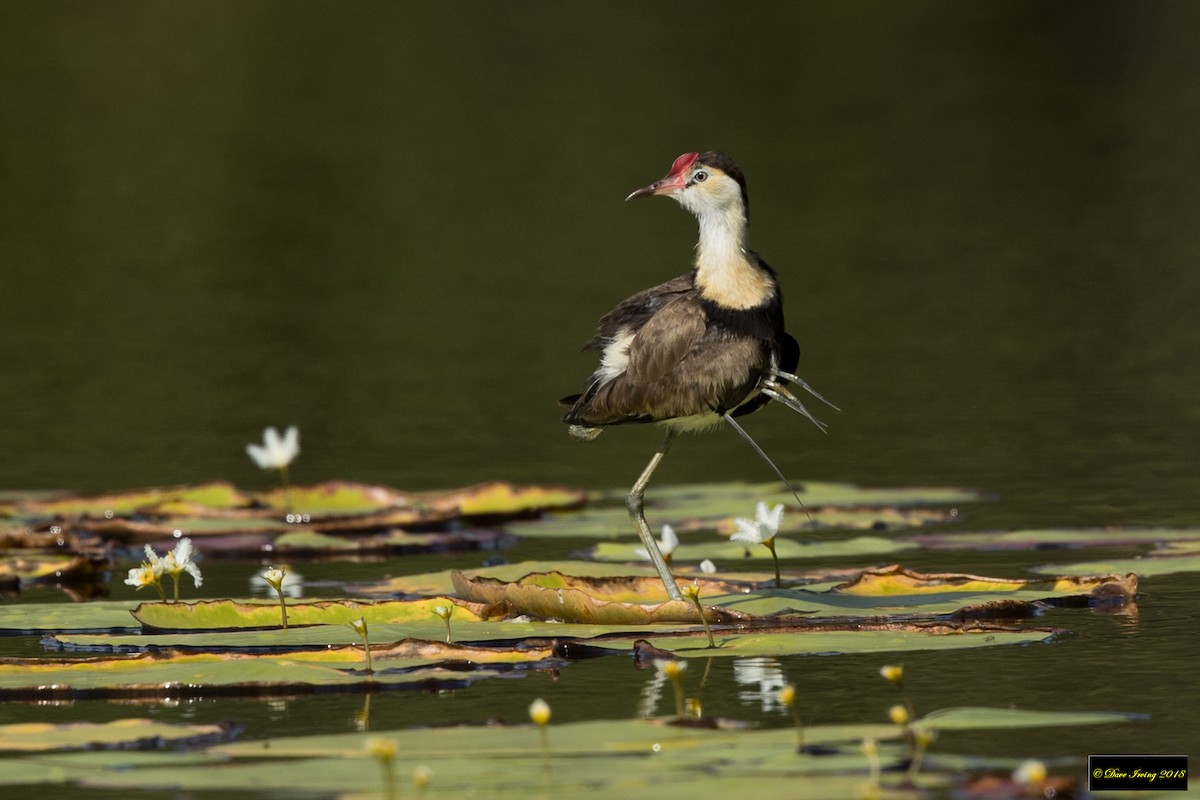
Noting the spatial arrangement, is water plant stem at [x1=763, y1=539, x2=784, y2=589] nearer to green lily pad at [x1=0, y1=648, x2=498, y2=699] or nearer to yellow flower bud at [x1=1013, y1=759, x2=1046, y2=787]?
green lily pad at [x1=0, y1=648, x2=498, y2=699]

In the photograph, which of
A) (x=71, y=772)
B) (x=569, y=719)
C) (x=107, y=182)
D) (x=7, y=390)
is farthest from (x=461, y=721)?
(x=107, y=182)

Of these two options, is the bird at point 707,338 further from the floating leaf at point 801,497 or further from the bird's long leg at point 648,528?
the floating leaf at point 801,497

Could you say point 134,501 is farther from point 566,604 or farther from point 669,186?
point 669,186

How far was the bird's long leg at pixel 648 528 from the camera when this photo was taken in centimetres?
725

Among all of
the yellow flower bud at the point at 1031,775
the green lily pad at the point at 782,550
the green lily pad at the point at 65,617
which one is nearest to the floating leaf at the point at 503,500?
the green lily pad at the point at 782,550

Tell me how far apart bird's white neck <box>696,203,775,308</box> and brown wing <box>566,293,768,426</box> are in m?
0.09

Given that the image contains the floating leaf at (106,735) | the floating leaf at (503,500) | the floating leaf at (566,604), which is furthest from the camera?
the floating leaf at (503,500)

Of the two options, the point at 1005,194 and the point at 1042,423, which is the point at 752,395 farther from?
the point at 1005,194

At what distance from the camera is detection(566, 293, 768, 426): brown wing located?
7098 millimetres

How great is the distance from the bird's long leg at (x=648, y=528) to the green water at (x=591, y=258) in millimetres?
751

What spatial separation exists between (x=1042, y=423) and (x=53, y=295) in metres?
10.9

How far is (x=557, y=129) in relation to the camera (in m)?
31.4

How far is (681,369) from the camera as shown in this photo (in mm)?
7156

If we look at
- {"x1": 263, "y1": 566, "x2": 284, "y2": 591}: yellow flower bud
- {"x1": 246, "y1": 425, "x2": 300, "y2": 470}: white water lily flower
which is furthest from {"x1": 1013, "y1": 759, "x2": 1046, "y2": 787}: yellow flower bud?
{"x1": 246, "y1": 425, "x2": 300, "y2": 470}: white water lily flower
